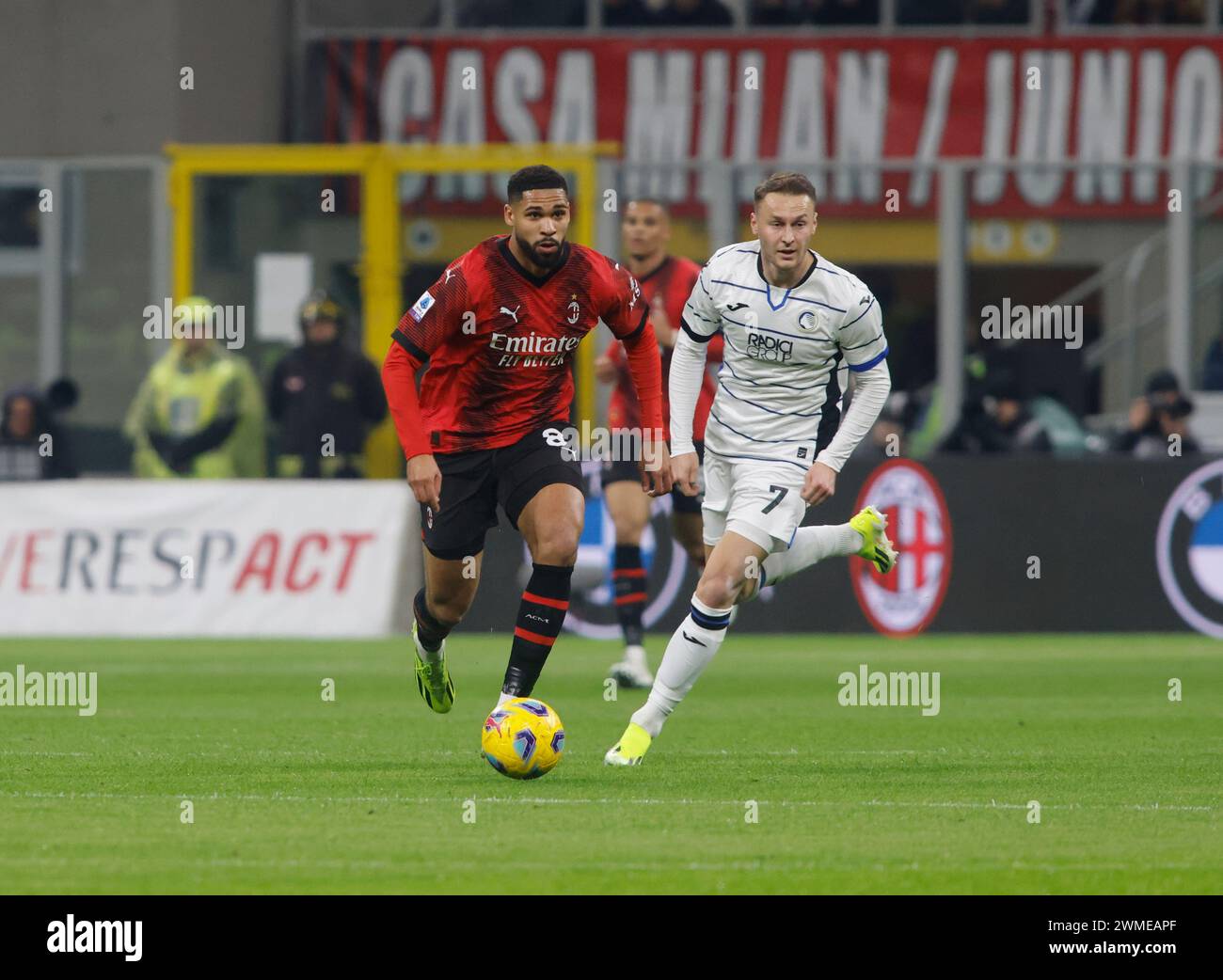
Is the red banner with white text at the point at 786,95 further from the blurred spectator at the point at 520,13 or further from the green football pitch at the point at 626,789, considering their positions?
the green football pitch at the point at 626,789

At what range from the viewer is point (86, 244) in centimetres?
2122

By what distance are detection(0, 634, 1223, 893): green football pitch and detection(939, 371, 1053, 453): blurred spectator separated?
10.8 feet

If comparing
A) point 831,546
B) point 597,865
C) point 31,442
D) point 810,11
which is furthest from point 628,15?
point 597,865

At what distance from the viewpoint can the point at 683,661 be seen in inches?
347

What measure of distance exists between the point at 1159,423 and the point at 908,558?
83.2 inches

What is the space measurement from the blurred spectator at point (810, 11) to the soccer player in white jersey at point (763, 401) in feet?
46.8

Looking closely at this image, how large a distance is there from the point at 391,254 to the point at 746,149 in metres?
5.62

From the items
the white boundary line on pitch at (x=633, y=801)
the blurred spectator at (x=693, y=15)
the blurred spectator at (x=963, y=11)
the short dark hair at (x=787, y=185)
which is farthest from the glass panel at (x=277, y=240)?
the white boundary line on pitch at (x=633, y=801)

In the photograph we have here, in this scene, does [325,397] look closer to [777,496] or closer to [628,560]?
[628,560]

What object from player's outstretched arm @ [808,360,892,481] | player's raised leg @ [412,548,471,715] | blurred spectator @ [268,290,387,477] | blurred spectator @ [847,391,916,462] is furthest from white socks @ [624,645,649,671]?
blurred spectator @ [268,290,387,477]

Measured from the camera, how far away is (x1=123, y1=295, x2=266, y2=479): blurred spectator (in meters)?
17.6

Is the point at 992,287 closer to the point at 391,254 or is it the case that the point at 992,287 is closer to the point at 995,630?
the point at 995,630

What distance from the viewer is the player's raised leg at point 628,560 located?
12211mm

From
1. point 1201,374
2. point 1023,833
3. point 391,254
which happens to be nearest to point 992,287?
point 1201,374
